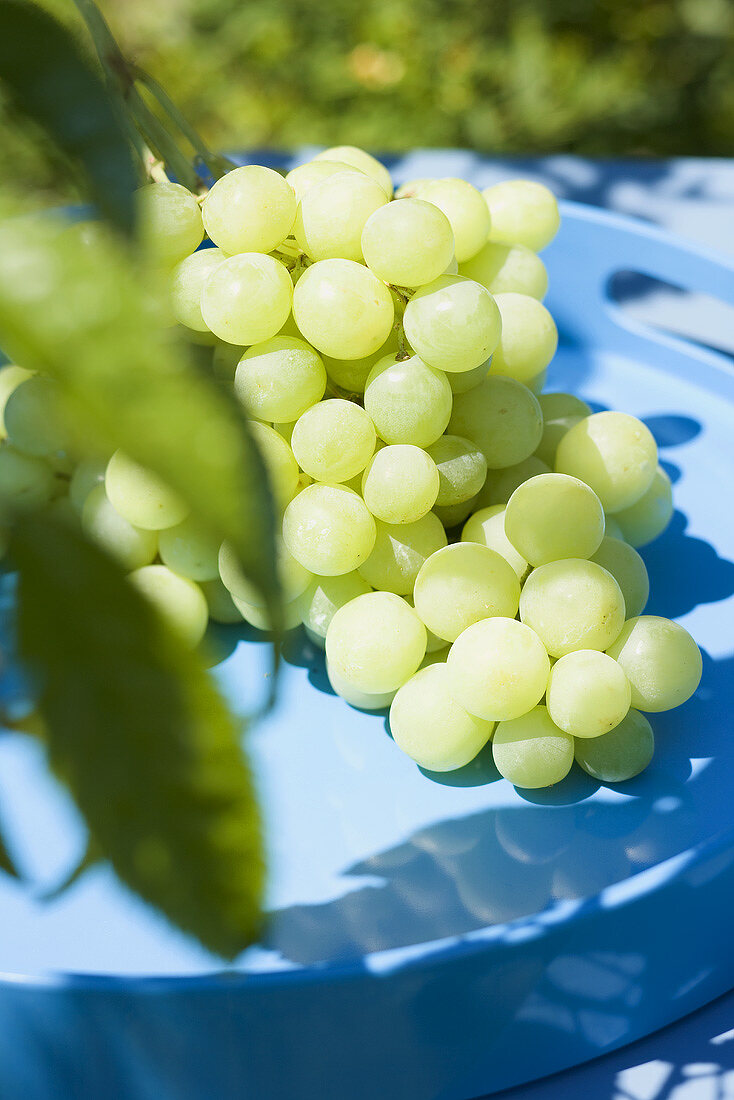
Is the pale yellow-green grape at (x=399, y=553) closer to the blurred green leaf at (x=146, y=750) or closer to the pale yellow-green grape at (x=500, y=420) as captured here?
the pale yellow-green grape at (x=500, y=420)

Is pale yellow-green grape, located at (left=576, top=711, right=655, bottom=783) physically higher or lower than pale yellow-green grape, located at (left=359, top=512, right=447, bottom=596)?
lower

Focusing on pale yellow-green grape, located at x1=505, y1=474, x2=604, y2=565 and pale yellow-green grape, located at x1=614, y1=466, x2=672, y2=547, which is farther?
pale yellow-green grape, located at x1=614, y1=466, x2=672, y2=547

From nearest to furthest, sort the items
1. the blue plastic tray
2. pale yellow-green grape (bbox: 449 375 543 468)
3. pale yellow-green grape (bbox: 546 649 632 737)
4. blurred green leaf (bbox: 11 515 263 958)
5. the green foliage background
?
blurred green leaf (bbox: 11 515 263 958)
the blue plastic tray
pale yellow-green grape (bbox: 546 649 632 737)
pale yellow-green grape (bbox: 449 375 543 468)
the green foliage background

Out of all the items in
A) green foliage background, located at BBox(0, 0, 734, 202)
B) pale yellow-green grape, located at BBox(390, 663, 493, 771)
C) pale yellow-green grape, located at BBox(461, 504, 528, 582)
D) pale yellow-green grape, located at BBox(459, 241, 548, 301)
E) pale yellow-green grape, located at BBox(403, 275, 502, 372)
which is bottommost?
green foliage background, located at BBox(0, 0, 734, 202)

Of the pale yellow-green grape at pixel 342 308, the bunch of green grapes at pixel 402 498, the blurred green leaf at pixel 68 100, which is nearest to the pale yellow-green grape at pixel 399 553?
the bunch of green grapes at pixel 402 498

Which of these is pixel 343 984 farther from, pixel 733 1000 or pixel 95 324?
pixel 95 324

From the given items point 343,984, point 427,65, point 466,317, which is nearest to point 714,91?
point 427,65

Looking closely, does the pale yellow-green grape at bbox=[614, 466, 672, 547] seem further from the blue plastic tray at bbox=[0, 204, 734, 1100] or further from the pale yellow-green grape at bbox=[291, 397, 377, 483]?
the pale yellow-green grape at bbox=[291, 397, 377, 483]

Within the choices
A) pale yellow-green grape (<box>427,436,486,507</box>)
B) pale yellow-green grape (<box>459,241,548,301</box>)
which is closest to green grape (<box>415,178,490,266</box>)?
pale yellow-green grape (<box>459,241,548,301</box>)
